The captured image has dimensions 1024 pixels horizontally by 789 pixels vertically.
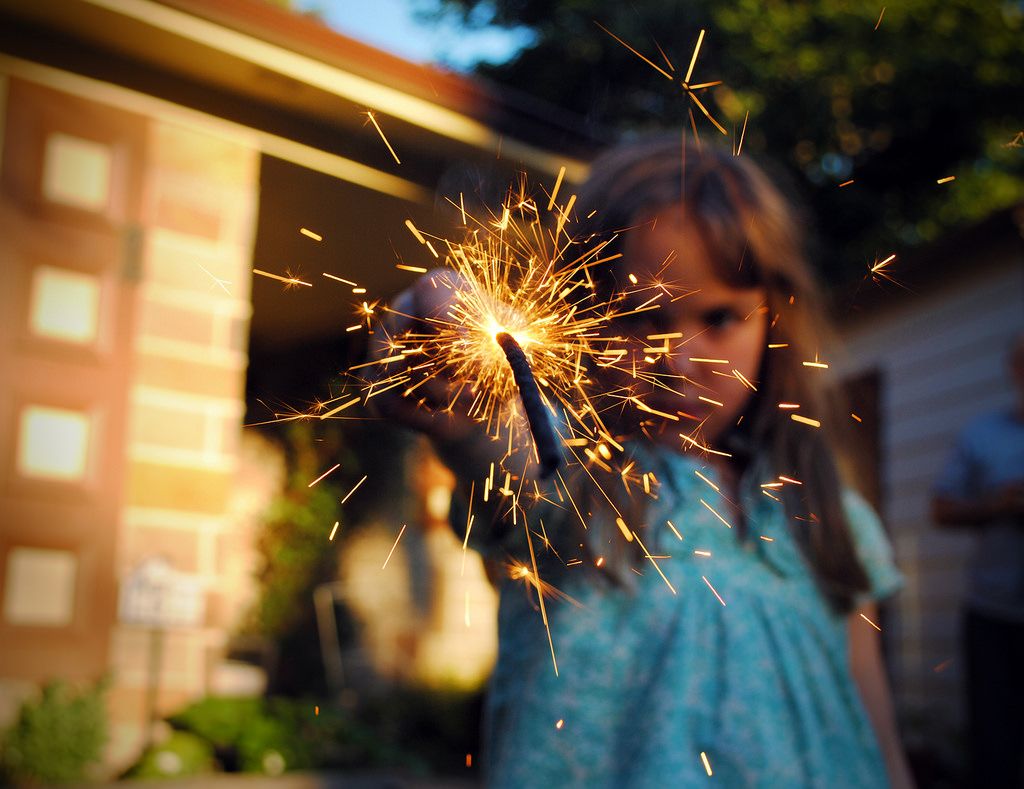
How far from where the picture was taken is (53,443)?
3.79 meters

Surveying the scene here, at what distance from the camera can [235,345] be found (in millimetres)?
4312

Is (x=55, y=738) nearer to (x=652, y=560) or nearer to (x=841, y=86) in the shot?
(x=652, y=560)

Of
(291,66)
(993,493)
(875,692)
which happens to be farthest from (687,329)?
(291,66)

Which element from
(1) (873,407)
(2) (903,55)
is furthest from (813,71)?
(1) (873,407)

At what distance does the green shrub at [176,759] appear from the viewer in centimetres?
363

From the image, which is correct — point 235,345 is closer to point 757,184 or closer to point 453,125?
point 453,125

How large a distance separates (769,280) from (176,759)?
3037 mm

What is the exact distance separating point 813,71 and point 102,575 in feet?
31.4

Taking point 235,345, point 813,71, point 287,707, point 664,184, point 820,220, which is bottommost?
point 287,707

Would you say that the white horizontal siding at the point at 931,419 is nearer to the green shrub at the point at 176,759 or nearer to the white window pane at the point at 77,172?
the green shrub at the point at 176,759

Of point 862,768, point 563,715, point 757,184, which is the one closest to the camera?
point 563,715

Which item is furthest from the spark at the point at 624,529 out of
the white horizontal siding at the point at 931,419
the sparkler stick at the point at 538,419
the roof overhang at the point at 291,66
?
the white horizontal siding at the point at 931,419

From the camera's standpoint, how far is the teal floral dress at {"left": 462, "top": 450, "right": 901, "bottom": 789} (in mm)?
1459

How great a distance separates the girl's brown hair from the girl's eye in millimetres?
54
